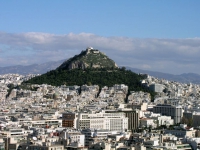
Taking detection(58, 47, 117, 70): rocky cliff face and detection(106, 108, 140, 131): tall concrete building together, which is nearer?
detection(106, 108, 140, 131): tall concrete building

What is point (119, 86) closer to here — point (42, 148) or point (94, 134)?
point (94, 134)

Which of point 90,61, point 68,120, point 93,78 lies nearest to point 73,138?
point 68,120

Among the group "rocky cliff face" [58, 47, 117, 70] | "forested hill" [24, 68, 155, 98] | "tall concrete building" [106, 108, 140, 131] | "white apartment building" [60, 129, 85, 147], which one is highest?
"rocky cliff face" [58, 47, 117, 70]

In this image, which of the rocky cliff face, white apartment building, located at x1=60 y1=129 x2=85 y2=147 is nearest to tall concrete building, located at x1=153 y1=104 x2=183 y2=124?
white apartment building, located at x1=60 y1=129 x2=85 y2=147

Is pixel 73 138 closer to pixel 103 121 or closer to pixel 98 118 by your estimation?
pixel 98 118

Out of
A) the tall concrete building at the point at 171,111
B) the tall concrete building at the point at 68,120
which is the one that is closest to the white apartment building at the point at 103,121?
the tall concrete building at the point at 68,120

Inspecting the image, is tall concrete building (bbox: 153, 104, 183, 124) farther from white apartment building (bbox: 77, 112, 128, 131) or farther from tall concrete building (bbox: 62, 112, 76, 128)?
tall concrete building (bbox: 62, 112, 76, 128)
